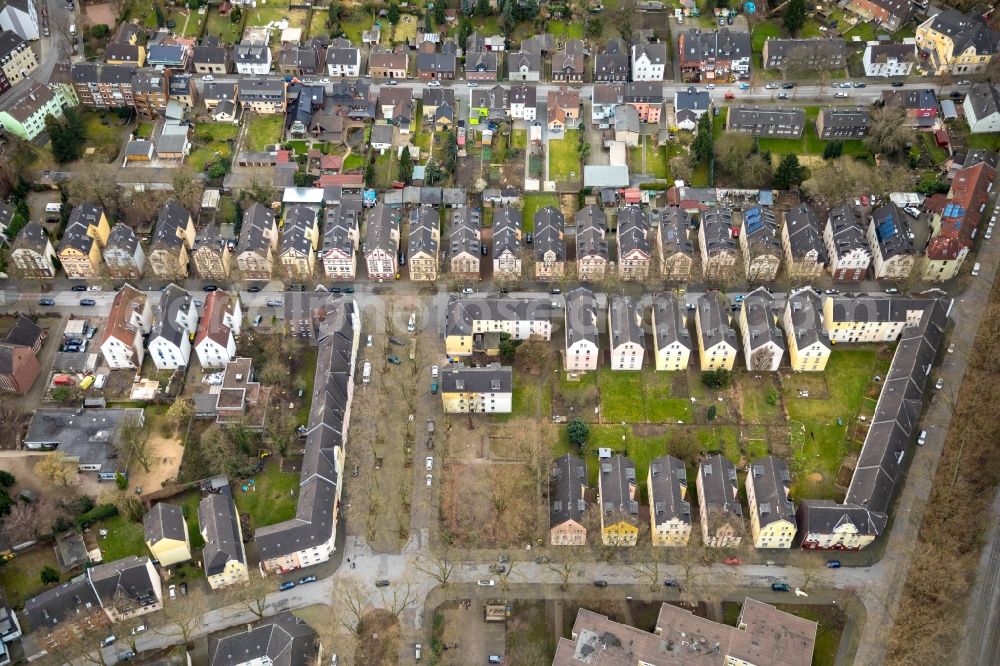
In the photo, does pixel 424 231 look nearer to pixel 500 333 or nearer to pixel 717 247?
pixel 500 333

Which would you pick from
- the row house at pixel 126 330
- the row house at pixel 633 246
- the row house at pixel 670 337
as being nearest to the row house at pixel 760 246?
the row house at pixel 633 246

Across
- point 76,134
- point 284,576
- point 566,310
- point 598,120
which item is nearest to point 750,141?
point 598,120

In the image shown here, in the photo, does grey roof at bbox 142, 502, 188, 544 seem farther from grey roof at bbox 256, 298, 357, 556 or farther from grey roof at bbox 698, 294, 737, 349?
grey roof at bbox 698, 294, 737, 349

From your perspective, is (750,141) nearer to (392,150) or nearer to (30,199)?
(392,150)

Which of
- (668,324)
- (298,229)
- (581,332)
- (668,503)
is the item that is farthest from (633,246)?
(298,229)

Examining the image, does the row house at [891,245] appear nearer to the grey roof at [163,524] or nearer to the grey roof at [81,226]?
the grey roof at [163,524]

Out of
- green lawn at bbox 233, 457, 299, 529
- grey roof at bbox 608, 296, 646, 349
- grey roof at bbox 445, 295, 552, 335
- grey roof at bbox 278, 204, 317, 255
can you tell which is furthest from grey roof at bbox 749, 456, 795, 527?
grey roof at bbox 278, 204, 317, 255
